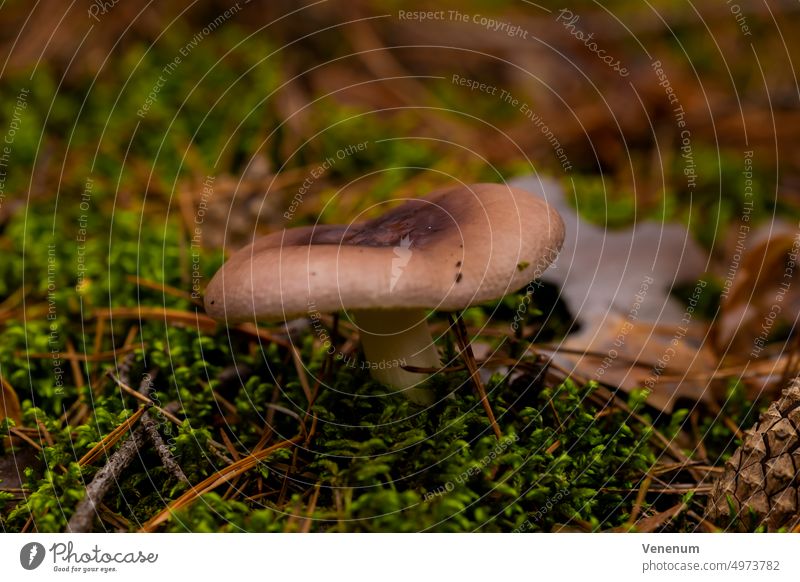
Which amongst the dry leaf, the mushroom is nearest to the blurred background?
the dry leaf

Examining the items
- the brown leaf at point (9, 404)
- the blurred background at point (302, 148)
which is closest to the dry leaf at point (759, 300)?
the blurred background at point (302, 148)

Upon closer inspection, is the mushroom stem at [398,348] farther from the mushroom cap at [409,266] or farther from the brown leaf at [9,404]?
the brown leaf at [9,404]

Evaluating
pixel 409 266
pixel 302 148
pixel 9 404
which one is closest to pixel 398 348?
pixel 409 266

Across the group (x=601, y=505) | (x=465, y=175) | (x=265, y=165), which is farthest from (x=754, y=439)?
(x=265, y=165)

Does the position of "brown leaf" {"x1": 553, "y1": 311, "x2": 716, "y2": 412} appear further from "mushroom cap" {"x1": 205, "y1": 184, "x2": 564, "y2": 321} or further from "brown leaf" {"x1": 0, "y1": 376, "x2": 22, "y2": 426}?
"brown leaf" {"x1": 0, "y1": 376, "x2": 22, "y2": 426}

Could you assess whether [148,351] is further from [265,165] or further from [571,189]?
[571,189]

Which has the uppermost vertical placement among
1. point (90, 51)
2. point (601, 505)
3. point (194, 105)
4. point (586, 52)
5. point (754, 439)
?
point (586, 52)

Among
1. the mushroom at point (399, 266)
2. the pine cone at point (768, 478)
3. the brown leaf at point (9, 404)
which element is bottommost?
the brown leaf at point (9, 404)
